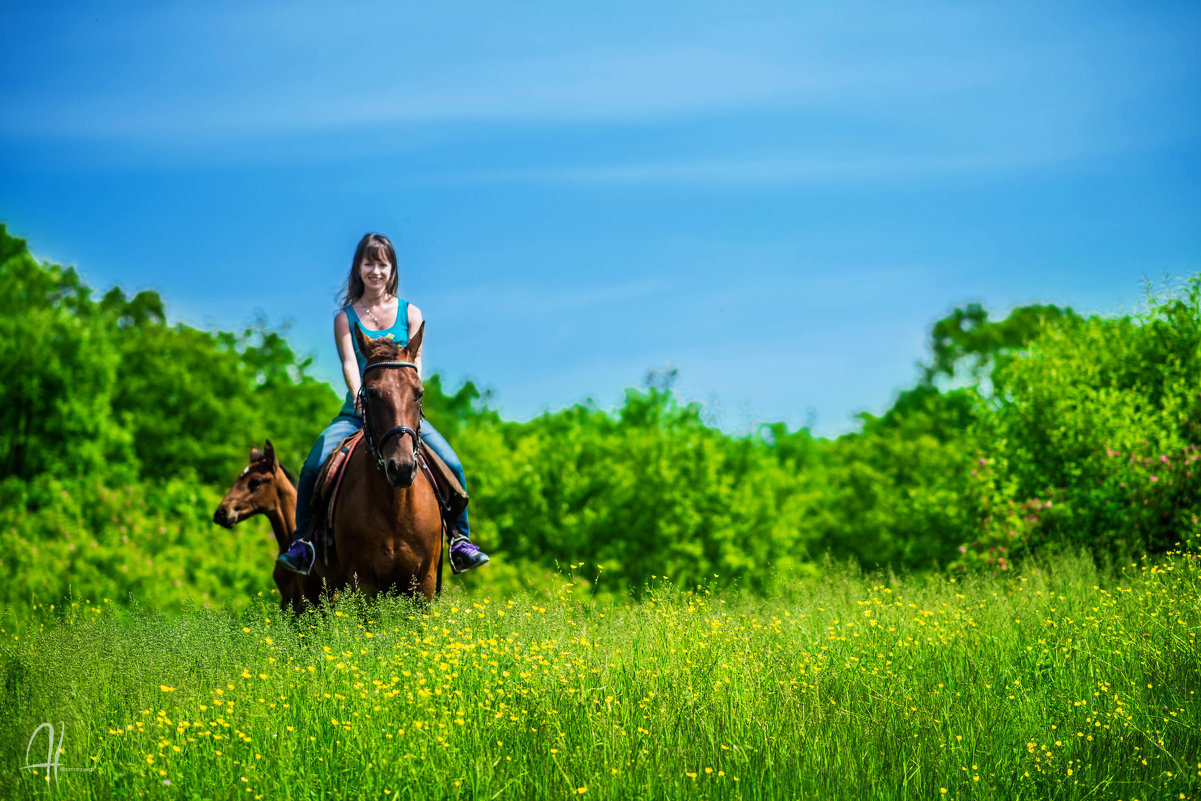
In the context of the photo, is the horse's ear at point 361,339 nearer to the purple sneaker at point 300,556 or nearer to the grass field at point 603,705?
the purple sneaker at point 300,556

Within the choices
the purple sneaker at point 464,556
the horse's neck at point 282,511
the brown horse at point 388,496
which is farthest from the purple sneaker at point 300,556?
the horse's neck at point 282,511

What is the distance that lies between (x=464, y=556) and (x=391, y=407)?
1.86 meters

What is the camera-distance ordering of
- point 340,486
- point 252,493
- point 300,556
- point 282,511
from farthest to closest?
point 282,511 → point 252,493 → point 300,556 → point 340,486

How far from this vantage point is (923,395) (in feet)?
154

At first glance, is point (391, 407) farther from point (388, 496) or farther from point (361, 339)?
point (388, 496)

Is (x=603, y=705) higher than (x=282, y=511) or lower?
lower

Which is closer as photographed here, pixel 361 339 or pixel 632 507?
pixel 361 339

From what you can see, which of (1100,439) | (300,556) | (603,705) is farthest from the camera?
(1100,439)

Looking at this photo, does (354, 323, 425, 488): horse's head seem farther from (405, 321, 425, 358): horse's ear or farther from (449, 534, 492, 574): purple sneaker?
(449, 534, 492, 574): purple sneaker

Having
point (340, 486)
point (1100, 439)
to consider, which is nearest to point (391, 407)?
A: point (340, 486)

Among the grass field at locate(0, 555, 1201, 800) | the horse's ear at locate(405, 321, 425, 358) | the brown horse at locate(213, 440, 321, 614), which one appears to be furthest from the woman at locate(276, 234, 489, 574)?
the brown horse at locate(213, 440, 321, 614)

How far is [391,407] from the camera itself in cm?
803

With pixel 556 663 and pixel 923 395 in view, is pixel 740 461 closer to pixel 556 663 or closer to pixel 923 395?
pixel 923 395

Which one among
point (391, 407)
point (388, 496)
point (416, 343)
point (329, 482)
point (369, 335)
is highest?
point (369, 335)
